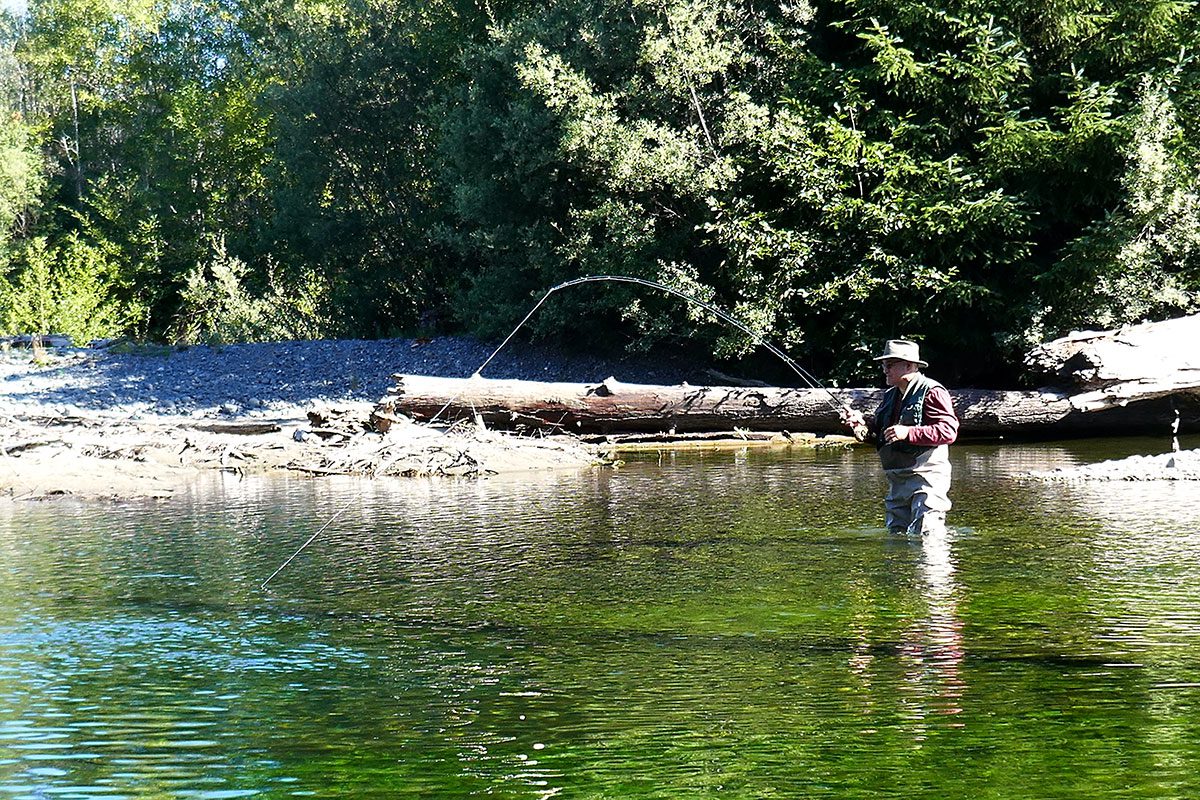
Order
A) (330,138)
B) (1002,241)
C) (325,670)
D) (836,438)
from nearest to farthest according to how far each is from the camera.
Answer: (325,670) → (836,438) → (1002,241) → (330,138)

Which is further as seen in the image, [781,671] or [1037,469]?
[1037,469]

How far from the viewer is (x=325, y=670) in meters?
5.79

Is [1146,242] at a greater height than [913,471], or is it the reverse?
[1146,242]

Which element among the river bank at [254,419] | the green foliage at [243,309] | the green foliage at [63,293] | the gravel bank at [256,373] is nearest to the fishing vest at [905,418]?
the river bank at [254,419]

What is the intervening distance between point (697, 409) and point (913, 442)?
31.0ft

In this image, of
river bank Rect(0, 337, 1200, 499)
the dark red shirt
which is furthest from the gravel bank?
the dark red shirt

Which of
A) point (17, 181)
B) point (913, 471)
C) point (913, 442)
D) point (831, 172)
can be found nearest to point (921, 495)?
point (913, 471)

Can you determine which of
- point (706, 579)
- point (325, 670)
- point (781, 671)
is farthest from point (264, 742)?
point (706, 579)

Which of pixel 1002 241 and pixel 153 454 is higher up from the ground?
pixel 1002 241

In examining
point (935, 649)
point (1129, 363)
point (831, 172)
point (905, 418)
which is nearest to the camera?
point (935, 649)

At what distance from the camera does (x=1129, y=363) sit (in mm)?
16297

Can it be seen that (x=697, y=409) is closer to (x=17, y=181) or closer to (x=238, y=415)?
(x=238, y=415)

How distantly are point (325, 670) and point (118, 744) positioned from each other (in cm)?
125

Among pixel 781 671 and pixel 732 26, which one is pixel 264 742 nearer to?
pixel 781 671
